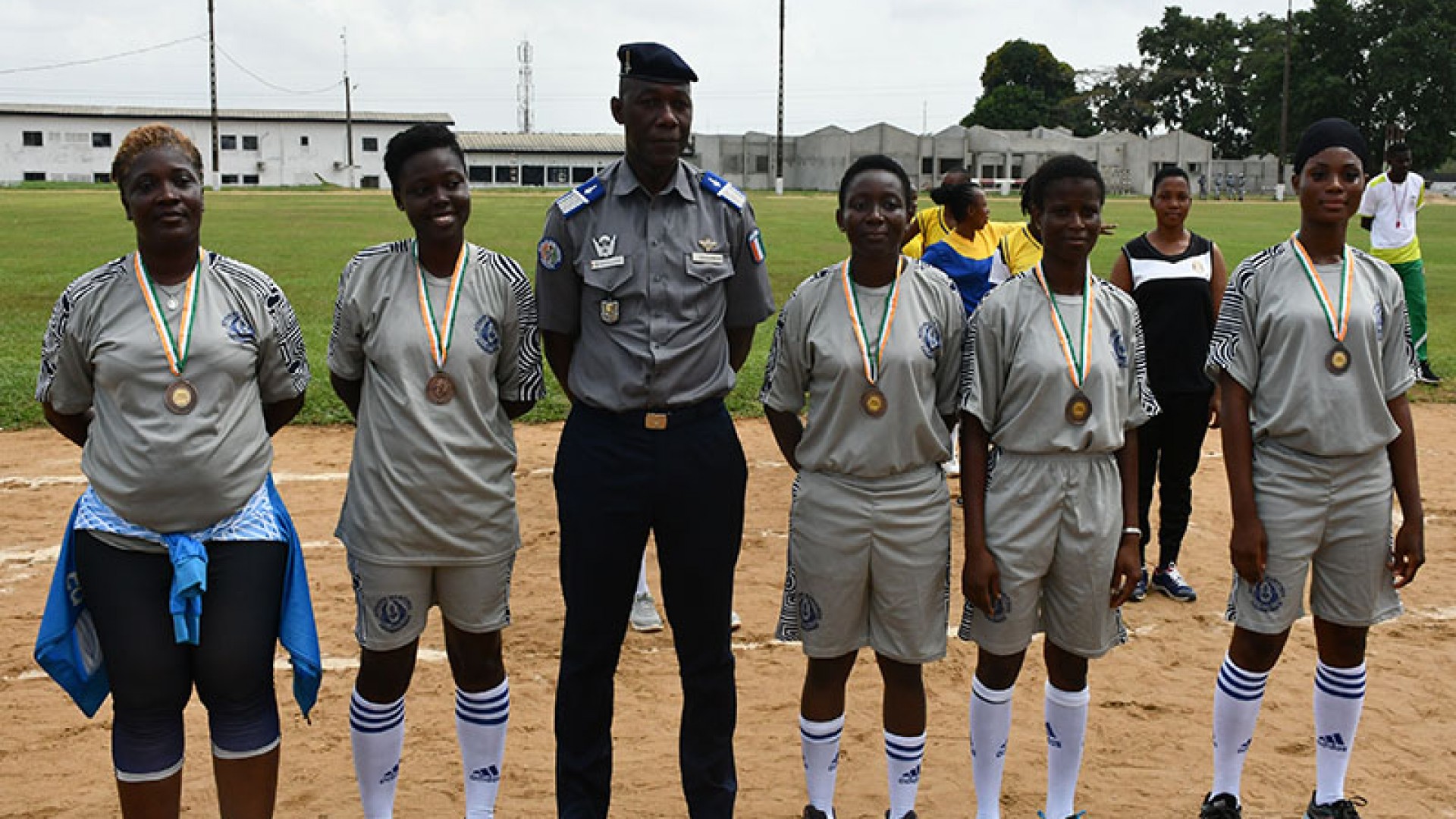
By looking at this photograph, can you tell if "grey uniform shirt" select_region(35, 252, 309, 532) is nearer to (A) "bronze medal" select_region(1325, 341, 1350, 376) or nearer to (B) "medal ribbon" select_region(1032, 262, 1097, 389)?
(B) "medal ribbon" select_region(1032, 262, 1097, 389)

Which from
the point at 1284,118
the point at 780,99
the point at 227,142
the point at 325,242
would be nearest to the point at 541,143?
the point at 227,142

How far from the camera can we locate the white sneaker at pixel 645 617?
5.70m

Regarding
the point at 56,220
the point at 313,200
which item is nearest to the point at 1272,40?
the point at 313,200

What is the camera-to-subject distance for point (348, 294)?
3537 mm

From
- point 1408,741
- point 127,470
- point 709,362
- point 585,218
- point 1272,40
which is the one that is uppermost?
point 1272,40

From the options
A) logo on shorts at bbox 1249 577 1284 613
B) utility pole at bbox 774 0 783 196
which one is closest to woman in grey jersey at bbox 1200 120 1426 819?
logo on shorts at bbox 1249 577 1284 613

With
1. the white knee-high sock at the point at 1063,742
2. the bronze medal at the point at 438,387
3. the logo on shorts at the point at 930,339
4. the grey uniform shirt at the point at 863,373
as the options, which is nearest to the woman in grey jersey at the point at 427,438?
the bronze medal at the point at 438,387

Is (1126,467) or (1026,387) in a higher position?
(1026,387)

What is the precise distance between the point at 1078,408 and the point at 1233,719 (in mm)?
1152

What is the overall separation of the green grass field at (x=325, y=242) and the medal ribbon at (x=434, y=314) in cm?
607

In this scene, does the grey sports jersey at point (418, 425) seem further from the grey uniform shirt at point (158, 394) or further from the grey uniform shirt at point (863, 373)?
the grey uniform shirt at point (863, 373)

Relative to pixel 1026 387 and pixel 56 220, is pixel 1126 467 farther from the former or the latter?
pixel 56 220

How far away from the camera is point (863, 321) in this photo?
3.66m

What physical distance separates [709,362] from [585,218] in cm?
54
